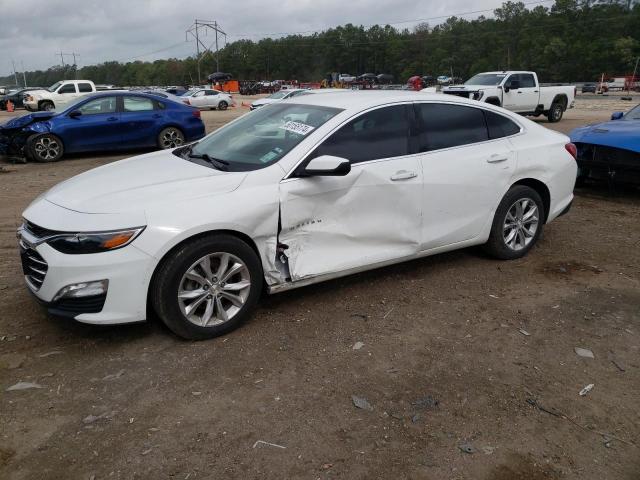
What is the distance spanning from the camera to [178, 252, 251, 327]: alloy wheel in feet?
11.5

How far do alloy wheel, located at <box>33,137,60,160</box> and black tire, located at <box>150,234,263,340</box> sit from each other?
31.0 feet

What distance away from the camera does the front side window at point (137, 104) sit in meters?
12.1

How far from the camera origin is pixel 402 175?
4.24 metres

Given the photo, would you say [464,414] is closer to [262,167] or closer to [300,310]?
[300,310]

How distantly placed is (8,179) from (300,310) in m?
7.95

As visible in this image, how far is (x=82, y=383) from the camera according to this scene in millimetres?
3223

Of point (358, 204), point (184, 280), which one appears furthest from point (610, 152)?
point (184, 280)

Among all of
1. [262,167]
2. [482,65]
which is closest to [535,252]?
[262,167]

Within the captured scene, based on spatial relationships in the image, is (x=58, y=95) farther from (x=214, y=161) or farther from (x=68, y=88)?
(x=214, y=161)

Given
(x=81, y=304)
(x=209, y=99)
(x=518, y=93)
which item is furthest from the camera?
(x=209, y=99)

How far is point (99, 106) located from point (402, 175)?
962cm

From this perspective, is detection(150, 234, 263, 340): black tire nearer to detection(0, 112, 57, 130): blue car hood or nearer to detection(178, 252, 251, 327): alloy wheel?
detection(178, 252, 251, 327): alloy wheel

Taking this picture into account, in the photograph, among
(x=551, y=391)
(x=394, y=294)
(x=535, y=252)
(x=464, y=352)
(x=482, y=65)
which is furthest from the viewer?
(x=482, y=65)

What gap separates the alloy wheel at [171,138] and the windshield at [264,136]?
8169 mm
